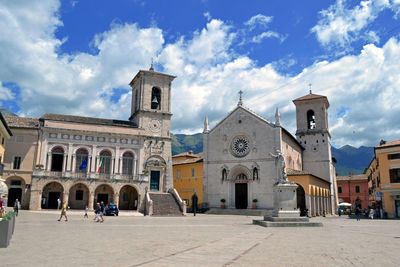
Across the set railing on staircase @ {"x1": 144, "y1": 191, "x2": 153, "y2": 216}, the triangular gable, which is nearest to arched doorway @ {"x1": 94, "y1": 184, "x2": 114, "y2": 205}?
railing on staircase @ {"x1": 144, "y1": 191, "x2": 153, "y2": 216}

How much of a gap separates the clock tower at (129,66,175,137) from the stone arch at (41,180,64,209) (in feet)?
38.7

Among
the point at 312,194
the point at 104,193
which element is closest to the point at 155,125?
the point at 104,193

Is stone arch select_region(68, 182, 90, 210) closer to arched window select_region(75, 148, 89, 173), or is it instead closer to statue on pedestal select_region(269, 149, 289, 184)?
arched window select_region(75, 148, 89, 173)

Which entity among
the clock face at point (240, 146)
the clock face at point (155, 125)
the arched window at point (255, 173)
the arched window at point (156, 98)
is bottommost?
the arched window at point (255, 173)

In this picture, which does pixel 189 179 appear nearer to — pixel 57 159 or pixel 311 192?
pixel 311 192

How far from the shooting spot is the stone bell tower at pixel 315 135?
159 feet

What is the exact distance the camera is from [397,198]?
112 ft

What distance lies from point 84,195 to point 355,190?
5605 cm

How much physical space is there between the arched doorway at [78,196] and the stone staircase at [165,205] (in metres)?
7.36

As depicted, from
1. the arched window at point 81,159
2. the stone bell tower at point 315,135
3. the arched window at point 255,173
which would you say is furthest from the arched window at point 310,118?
the arched window at point 81,159

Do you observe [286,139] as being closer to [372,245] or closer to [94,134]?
[94,134]

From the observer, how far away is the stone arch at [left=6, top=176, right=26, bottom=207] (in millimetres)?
33438

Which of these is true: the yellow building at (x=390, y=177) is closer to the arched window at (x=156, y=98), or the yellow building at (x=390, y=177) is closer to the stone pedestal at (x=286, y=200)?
the stone pedestal at (x=286, y=200)

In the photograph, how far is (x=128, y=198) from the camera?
39375mm
